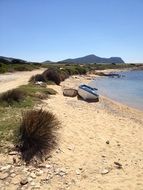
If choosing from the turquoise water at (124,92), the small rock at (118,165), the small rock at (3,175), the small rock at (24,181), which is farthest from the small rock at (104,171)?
the turquoise water at (124,92)

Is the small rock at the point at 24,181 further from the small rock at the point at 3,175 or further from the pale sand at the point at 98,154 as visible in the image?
the pale sand at the point at 98,154

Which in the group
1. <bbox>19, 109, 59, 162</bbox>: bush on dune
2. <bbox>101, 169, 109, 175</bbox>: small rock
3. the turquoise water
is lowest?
the turquoise water

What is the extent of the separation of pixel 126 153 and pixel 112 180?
2231 mm

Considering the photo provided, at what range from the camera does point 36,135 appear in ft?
31.0

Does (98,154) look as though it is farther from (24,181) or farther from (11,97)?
(11,97)

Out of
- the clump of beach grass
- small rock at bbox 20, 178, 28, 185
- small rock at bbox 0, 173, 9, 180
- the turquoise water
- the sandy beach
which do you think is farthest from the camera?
the turquoise water

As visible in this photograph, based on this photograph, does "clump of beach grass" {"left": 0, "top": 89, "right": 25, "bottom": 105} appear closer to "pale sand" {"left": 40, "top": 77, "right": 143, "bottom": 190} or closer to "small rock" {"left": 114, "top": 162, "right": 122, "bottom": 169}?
"pale sand" {"left": 40, "top": 77, "right": 143, "bottom": 190}

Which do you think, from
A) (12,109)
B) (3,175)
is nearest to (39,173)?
(3,175)

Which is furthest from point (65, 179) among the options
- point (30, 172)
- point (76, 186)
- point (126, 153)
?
point (126, 153)

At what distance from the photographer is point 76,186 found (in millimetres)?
7621

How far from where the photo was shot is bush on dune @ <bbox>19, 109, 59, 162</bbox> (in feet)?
29.3

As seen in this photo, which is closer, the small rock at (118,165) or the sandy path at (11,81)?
the small rock at (118,165)

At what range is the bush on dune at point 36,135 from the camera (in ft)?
29.3

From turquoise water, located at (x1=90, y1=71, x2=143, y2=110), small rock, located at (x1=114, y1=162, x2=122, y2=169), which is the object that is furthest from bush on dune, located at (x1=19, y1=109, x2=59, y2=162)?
turquoise water, located at (x1=90, y1=71, x2=143, y2=110)
